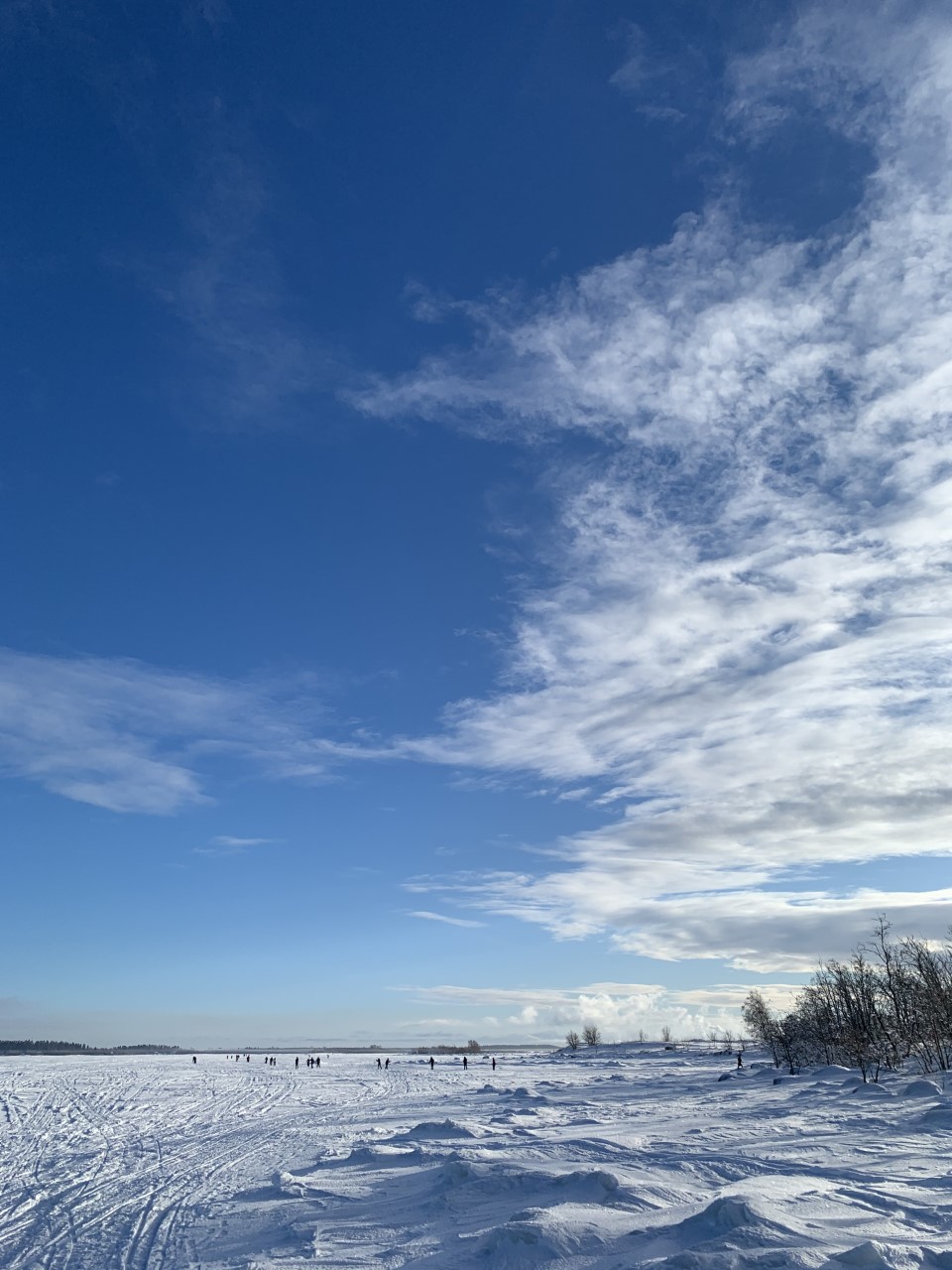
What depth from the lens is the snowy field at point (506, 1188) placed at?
32.4 feet

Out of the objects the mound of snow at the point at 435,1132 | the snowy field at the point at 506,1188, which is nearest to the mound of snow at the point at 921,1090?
the snowy field at the point at 506,1188

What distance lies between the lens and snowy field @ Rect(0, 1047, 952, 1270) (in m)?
9.88

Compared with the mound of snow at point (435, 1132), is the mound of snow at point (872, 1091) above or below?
above

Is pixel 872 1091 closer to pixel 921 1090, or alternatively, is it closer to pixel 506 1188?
pixel 921 1090

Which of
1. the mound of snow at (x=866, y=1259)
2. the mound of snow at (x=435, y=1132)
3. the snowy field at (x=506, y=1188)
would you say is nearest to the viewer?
the mound of snow at (x=866, y=1259)

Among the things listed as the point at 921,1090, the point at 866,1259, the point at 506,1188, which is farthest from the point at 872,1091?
the point at 866,1259

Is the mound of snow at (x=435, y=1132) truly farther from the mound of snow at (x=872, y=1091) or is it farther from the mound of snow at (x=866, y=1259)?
the mound of snow at (x=872, y=1091)

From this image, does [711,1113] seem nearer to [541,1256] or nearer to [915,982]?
[541,1256]

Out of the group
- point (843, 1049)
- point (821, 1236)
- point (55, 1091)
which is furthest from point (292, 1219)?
point (843, 1049)

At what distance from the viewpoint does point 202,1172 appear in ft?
60.3

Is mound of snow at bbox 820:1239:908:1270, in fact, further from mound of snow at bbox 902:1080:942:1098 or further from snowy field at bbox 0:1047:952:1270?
mound of snow at bbox 902:1080:942:1098

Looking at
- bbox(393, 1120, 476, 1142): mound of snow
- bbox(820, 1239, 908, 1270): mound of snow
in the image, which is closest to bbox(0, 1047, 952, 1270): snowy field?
bbox(820, 1239, 908, 1270): mound of snow

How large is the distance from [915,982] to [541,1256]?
52.0 meters

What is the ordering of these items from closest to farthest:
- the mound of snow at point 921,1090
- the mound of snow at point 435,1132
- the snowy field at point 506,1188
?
the snowy field at point 506,1188, the mound of snow at point 435,1132, the mound of snow at point 921,1090
